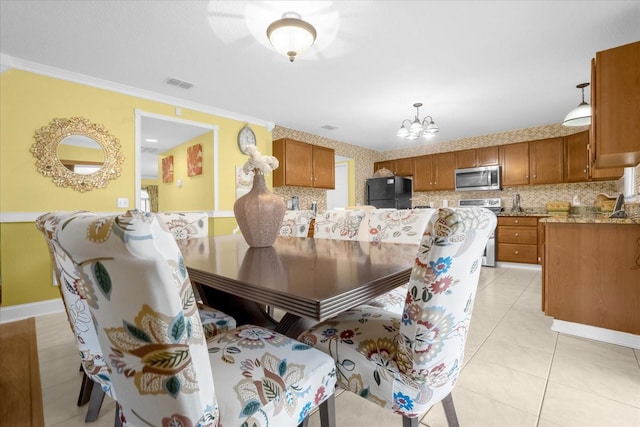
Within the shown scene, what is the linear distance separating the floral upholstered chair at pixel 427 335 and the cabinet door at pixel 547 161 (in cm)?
505

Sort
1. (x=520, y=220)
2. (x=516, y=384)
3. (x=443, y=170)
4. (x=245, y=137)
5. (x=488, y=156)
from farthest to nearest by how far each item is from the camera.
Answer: (x=443, y=170)
(x=488, y=156)
(x=520, y=220)
(x=245, y=137)
(x=516, y=384)

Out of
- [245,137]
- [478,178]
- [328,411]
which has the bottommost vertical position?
[328,411]

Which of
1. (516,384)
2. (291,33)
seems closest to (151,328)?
(516,384)

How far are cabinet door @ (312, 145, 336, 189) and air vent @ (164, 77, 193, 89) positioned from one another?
2186mm

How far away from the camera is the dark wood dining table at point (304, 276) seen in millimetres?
710

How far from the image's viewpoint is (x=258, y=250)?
58.4 inches

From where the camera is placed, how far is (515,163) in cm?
498

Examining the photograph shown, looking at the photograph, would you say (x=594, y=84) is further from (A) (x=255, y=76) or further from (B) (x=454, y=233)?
(A) (x=255, y=76)

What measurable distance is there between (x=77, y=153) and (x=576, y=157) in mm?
6587

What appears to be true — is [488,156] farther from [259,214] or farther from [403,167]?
[259,214]

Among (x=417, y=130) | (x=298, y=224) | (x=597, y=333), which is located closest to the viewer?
(x=597, y=333)

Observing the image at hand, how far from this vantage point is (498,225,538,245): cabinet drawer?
4.49 meters

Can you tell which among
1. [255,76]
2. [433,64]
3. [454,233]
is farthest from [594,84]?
[255,76]

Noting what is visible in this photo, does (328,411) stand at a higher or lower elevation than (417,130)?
lower
